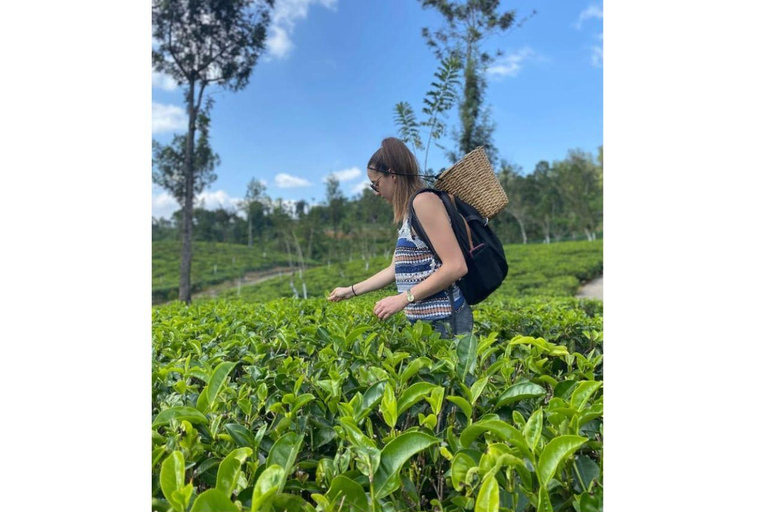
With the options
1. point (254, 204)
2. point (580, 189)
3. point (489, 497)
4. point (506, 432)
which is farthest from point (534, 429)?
point (580, 189)

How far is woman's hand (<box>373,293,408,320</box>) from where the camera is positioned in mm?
1517

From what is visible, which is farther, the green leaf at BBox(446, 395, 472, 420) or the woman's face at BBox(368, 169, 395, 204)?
the woman's face at BBox(368, 169, 395, 204)

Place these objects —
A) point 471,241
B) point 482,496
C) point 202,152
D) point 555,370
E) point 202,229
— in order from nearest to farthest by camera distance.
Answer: point 482,496 → point 555,370 → point 471,241 → point 202,152 → point 202,229

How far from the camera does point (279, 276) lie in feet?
52.3

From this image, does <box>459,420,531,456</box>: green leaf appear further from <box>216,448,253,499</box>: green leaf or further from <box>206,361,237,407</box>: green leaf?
<box>206,361,237,407</box>: green leaf

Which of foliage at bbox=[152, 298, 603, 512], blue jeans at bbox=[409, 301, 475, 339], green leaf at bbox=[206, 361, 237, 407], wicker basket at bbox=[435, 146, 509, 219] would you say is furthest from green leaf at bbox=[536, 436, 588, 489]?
wicker basket at bbox=[435, 146, 509, 219]

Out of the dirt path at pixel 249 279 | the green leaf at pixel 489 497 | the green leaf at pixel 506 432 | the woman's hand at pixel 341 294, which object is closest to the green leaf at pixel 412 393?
the green leaf at pixel 506 432

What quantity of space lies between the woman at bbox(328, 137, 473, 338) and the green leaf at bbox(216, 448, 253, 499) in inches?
36.9

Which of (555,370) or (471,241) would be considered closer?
(555,370)
